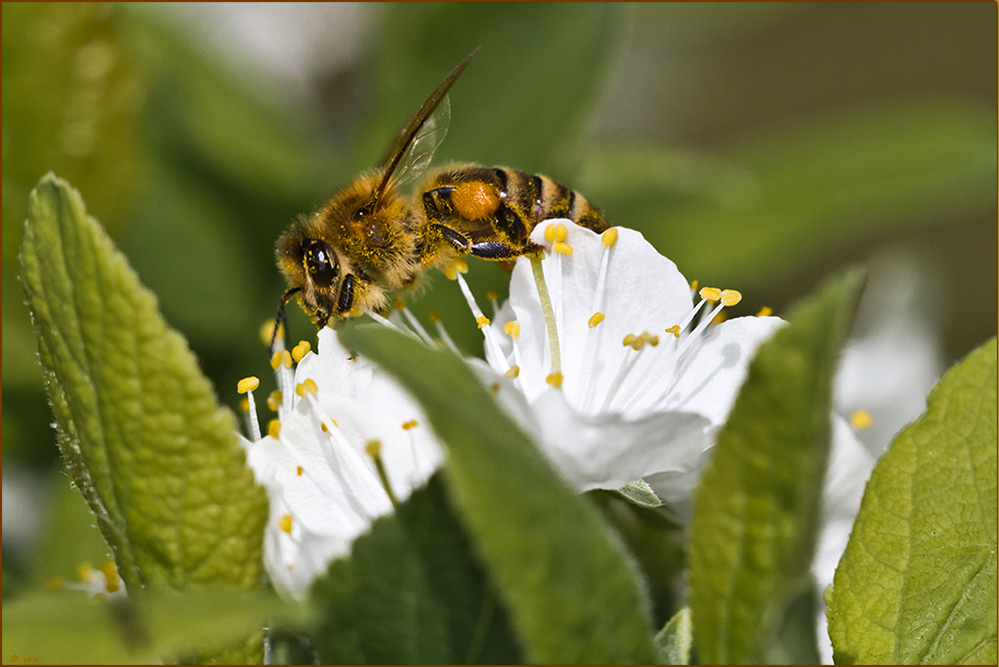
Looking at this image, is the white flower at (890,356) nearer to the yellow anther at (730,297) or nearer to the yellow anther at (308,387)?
the yellow anther at (730,297)

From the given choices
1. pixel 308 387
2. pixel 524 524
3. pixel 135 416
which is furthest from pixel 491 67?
pixel 524 524

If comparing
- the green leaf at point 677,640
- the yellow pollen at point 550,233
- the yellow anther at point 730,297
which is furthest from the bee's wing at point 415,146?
the green leaf at point 677,640

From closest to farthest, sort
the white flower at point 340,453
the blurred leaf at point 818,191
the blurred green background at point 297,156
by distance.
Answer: the white flower at point 340,453 → the blurred green background at point 297,156 → the blurred leaf at point 818,191

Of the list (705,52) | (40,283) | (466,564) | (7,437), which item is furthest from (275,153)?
(705,52)

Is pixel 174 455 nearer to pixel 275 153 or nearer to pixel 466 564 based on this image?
pixel 466 564

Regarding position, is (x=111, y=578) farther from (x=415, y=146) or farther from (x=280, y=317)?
(x=415, y=146)

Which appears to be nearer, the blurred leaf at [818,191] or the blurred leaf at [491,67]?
the blurred leaf at [491,67]
